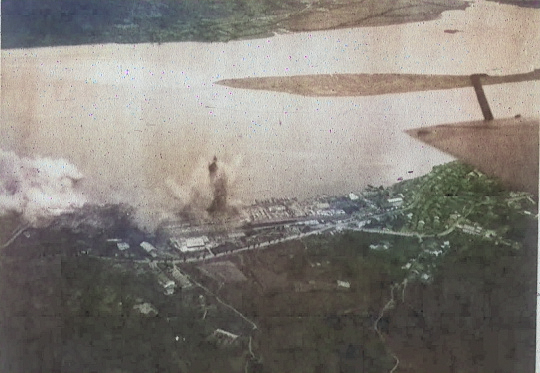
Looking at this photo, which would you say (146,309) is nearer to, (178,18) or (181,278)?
(181,278)

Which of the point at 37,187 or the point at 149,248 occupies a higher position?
the point at 37,187

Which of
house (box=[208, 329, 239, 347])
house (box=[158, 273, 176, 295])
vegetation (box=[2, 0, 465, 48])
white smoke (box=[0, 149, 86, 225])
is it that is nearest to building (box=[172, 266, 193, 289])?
house (box=[158, 273, 176, 295])

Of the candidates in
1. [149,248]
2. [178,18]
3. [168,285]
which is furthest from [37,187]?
[178,18]

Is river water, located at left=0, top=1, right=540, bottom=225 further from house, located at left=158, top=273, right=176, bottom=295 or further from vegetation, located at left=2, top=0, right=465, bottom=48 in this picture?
house, located at left=158, top=273, right=176, bottom=295

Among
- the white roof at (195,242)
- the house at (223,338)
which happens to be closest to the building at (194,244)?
the white roof at (195,242)

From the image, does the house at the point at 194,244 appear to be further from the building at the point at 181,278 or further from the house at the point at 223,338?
the house at the point at 223,338

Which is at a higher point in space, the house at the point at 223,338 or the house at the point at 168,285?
the house at the point at 168,285
